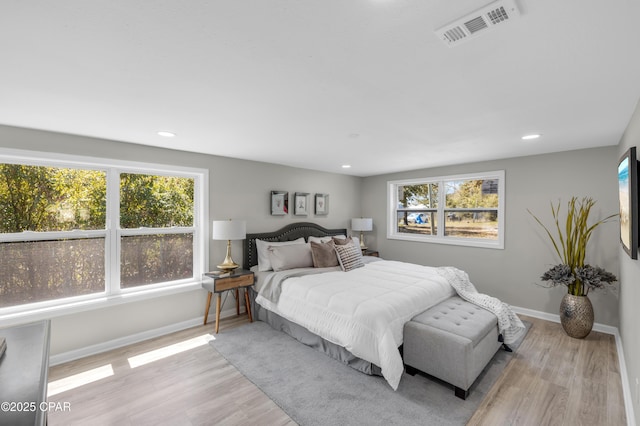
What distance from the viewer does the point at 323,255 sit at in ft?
13.8

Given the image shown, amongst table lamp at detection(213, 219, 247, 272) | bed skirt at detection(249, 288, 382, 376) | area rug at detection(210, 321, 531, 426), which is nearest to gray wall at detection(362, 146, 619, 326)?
area rug at detection(210, 321, 531, 426)

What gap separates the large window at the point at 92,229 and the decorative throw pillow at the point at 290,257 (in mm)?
995

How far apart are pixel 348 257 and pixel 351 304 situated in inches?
58.4

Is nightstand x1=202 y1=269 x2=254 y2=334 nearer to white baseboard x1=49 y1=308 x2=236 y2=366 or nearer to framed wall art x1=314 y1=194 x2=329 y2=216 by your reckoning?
white baseboard x1=49 y1=308 x2=236 y2=366

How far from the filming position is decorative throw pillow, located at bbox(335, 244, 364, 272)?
4.10 meters

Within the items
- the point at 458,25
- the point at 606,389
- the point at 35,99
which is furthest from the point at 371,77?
the point at 606,389

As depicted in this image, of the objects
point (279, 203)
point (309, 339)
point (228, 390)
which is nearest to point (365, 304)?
point (309, 339)

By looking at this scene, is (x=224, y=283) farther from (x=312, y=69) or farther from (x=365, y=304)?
(x=312, y=69)

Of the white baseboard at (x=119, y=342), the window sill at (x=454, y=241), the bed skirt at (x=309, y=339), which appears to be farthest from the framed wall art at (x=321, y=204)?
the white baseboard at (x=119, y=342)

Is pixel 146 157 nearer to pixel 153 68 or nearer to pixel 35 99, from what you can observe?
pixel 35 99

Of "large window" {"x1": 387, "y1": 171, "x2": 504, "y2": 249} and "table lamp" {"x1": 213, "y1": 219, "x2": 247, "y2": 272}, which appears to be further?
"large window" {"x1": 387, "y1": 171, "x2": 504, "y2": 249}

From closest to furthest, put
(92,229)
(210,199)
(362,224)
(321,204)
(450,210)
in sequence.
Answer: (92,229), (210,199), (450,210), (321,204), (362,224)

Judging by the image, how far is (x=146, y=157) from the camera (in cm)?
341

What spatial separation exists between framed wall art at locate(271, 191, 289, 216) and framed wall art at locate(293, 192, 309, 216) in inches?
7.1
